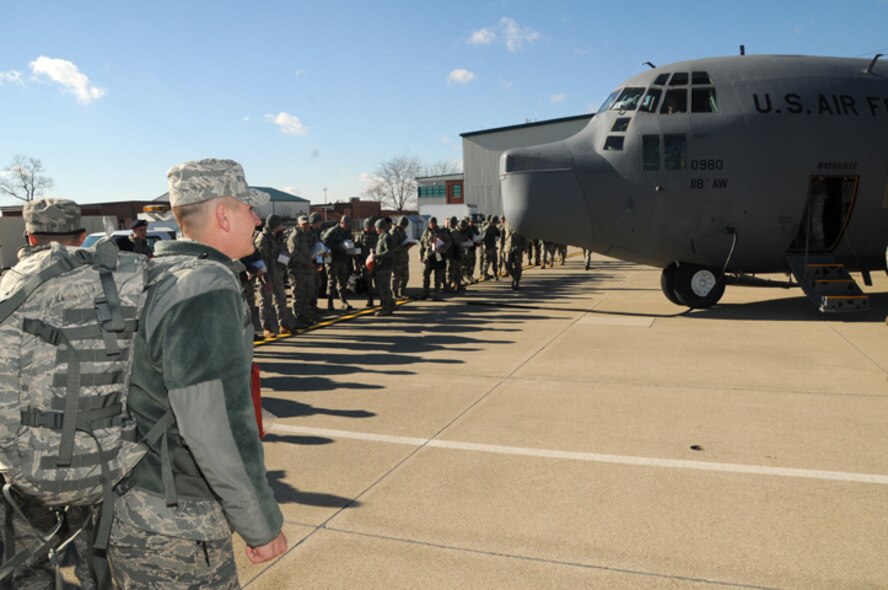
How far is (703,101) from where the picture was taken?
10.7 metres

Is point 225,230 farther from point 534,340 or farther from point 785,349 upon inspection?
point 785,349

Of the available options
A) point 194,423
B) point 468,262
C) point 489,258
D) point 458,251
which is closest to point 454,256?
point 458,251

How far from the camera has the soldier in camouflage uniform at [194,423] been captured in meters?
1.89

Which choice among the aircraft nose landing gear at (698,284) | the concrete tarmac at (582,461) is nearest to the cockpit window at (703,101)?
the aircraft nose landing gear at (698,284)

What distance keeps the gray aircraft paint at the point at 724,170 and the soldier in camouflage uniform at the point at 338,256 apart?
163 inches

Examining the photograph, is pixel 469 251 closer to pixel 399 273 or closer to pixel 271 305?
pixel 399 273

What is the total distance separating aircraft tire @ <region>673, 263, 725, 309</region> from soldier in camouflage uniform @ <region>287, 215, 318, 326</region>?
7.00 meters

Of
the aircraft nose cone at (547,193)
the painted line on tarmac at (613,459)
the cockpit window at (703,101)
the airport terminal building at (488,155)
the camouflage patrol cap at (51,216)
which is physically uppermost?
the airport terminal building at (488,155)

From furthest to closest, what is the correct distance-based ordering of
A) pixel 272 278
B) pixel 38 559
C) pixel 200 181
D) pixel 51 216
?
pixel 272 278 → pixel 51 216 → pixel 38 559 → pixel 200 181

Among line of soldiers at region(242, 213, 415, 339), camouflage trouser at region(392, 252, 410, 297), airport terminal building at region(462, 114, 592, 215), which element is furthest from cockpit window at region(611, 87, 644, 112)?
airport terminal building at region(462, 114, 592, 215)

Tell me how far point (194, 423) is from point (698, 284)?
11.3m

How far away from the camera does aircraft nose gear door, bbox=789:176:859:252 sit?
1105cm

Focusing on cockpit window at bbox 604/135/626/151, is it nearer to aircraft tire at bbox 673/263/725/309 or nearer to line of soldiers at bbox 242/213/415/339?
aircraft tire at bbox 673/263/725/309

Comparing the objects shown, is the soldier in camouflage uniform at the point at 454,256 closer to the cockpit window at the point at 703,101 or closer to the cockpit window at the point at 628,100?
the cockpit window at the point at 628,100
